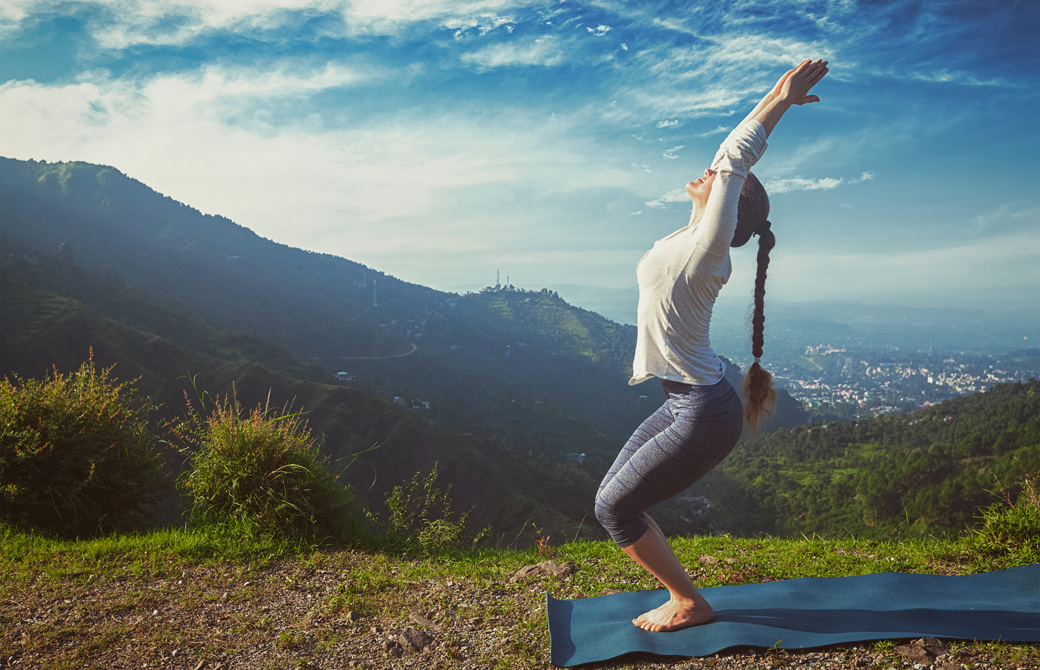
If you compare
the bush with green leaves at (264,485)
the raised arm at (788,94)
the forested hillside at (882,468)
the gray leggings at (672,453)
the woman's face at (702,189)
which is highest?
the raised arm at (788,94)

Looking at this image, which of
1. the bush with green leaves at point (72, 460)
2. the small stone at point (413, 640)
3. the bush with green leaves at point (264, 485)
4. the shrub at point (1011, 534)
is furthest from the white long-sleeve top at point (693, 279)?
the bush with green leaves at point (72, 460)

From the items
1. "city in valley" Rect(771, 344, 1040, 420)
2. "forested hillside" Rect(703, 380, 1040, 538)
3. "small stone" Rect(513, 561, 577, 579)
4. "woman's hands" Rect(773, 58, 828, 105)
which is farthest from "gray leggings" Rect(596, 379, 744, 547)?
"city in valley" Rect(771, 344, 1040, 420)

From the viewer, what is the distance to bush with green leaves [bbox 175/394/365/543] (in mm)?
4238

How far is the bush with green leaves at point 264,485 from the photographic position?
4.24 m

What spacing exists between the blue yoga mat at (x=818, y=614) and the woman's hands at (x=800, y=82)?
214cm

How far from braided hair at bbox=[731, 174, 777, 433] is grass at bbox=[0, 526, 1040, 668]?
1029 mm

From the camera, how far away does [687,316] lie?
2.22 meters

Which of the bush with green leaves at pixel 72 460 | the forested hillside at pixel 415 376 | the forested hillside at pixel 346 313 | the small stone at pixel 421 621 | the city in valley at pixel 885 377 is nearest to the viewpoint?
the small stone at pixel 421 621

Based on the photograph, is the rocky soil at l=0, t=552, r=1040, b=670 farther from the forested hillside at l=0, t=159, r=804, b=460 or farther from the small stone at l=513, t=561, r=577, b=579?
the forested hillside at l=0, t=159, r=804, b=460

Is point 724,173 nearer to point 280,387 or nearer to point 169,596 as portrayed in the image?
point 169,596

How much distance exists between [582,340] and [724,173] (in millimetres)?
80842

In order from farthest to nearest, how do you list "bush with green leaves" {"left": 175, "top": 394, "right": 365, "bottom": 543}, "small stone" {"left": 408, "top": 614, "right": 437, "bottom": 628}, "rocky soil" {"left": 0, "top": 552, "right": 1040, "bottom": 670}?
"bush with green leaves" {"left": 175, "top": 394, "right": 365, "bottom": 543}
"small stone" {"left": 408, "top": 614, "right": 437, "bottom": 628}
"rocky soil" {"left": 0, "top": 552, "right": 1040, "bottom": 670}

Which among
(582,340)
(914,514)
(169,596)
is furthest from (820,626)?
(582,340)

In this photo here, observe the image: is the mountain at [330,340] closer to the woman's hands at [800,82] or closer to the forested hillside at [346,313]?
the forested hillside at [346,313]
